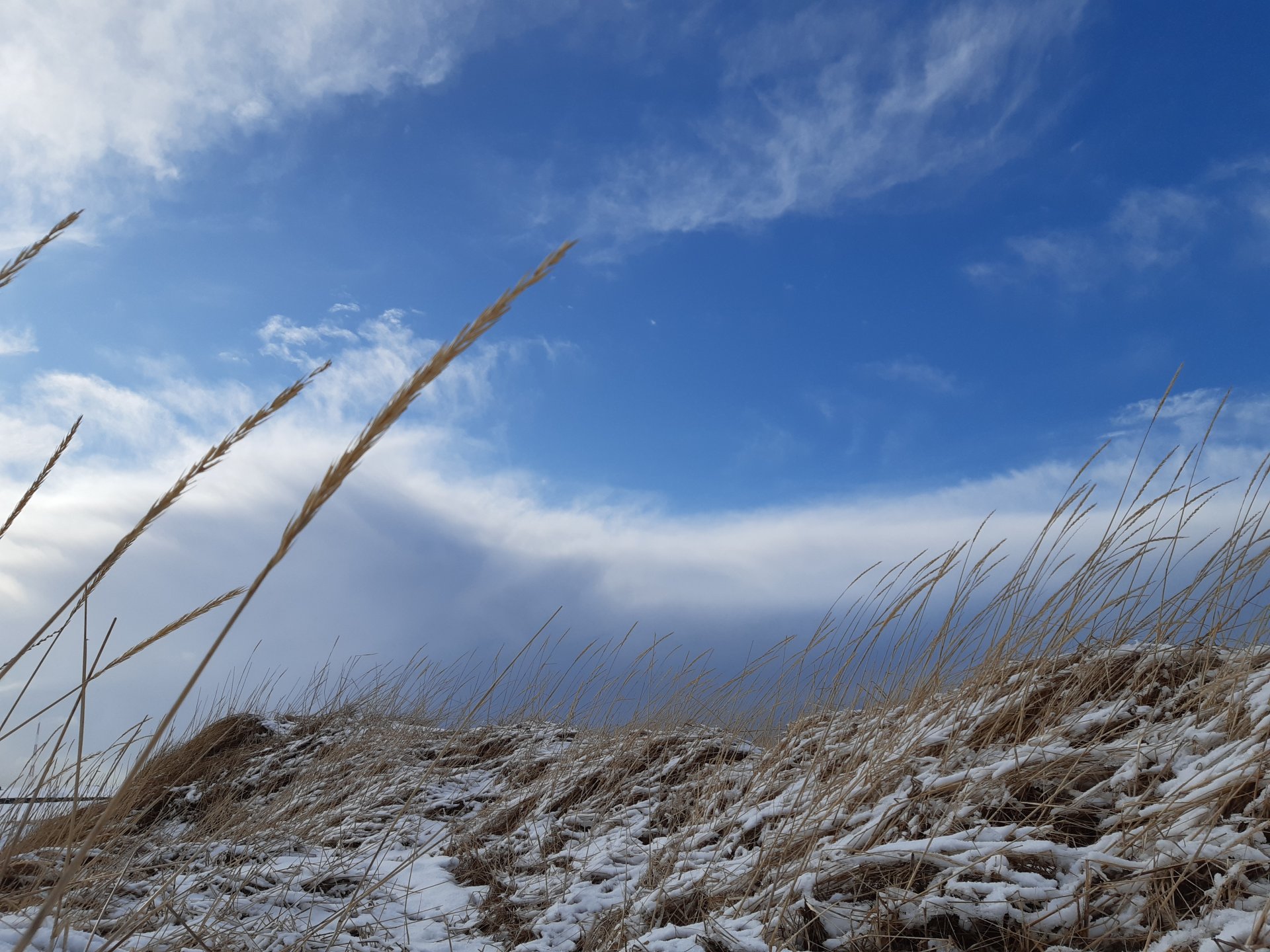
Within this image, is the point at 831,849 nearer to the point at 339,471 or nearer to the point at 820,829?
the point at 820,829

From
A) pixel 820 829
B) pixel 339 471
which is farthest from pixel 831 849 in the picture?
pixel 339 471

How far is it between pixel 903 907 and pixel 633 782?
3.12 meters

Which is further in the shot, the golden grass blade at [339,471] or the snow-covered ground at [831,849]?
the snow-covered ground at [831,849]

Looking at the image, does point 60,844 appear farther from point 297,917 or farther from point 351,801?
point 351,801

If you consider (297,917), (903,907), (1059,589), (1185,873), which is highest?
(1059,589)

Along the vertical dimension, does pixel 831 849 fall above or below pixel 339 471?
below

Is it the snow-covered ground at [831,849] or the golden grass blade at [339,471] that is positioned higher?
the golden grass blade at [339,471]

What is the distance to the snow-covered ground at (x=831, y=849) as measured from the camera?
2328mm

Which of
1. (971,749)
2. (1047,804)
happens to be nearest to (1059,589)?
(971,749)

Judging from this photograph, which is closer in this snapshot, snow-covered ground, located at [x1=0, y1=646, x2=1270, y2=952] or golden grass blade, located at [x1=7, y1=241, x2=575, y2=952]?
golden grass blade, located at [x1=7, y1=241, x2=575, y2=952]

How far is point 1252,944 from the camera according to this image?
1.87 metres

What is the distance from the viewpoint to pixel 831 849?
2885 mm

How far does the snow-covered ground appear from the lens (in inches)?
91.7

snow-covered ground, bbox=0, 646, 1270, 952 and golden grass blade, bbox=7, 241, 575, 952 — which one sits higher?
golden grass blade, bbox=7, 241, 575, 952
